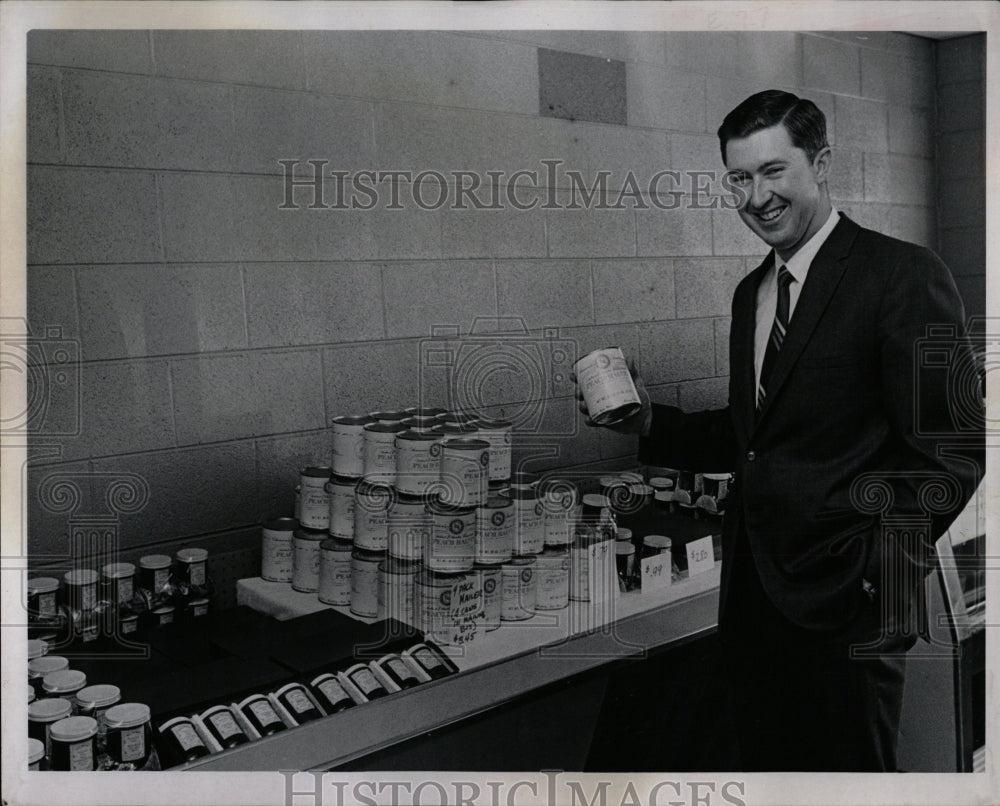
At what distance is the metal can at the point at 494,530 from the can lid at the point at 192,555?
519 millimetres

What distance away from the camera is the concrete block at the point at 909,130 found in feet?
5.58

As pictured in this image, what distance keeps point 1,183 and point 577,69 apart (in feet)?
3.29

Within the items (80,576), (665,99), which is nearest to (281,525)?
(80,576)

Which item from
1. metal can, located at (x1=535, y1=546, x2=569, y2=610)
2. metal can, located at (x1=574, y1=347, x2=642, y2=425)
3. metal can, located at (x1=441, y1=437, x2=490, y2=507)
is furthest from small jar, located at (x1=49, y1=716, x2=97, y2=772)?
metal can, located at (x1=574, y1=347, x2=642, y2=425)

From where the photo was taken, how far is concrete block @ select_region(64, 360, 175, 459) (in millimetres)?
1597

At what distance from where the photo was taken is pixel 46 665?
57.6 inches

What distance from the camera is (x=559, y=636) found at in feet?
5.57

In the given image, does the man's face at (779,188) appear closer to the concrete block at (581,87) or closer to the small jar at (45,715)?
the concrete block at (581,87)

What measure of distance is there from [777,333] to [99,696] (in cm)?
121

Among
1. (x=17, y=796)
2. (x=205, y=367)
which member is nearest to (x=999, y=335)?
(x=205, y=367)

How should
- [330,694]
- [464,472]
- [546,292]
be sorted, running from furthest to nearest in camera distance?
[546,292] < [464,472] < [330,694]

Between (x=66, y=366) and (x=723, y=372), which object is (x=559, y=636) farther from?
(x=66, y=366)

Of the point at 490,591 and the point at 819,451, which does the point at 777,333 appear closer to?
the point at 819,451

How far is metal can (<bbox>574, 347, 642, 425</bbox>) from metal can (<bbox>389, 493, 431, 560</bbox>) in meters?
0.38
